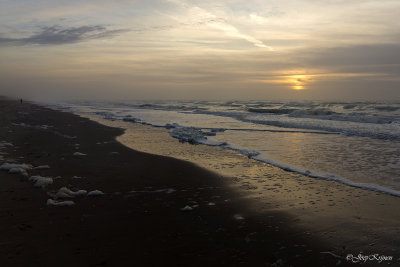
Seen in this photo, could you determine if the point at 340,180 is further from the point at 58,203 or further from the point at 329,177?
the point at 58,203

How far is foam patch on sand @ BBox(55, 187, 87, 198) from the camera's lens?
7.01 m

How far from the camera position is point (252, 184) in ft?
28.3

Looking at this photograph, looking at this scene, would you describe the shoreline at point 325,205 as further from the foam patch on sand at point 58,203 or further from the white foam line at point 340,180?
the foam patch on sand at point 58,203

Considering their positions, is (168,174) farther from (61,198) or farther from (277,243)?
(277,243)

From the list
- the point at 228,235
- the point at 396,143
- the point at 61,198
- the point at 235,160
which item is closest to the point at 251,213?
the point at 228,235

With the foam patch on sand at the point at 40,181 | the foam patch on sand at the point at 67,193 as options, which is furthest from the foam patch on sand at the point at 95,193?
the foam patch on sand at the point at 40,181

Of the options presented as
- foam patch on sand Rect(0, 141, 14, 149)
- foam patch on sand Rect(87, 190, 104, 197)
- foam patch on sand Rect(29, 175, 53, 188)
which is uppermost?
foam patch on sand Rect(0, 141, 14, 149)

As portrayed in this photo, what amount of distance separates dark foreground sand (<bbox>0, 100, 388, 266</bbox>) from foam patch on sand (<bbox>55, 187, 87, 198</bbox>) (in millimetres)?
335

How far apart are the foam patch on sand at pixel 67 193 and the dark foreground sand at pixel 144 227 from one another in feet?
1.10

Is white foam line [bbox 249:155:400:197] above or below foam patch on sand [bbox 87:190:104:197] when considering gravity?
above

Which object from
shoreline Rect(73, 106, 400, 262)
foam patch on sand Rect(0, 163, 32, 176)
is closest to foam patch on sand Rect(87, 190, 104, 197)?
foam patch on sand Rect(0, 163, 32, 176)

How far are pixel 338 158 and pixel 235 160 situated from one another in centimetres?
395

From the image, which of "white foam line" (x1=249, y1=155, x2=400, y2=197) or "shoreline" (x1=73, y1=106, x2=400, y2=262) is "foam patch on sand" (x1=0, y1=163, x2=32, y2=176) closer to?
"shoreline" (x1=73, y1=106, x2=400, y2=262)

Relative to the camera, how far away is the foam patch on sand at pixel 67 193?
276 inches
